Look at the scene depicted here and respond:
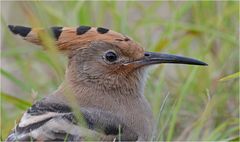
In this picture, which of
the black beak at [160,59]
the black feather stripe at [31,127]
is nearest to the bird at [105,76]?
the black beak at [160,59]

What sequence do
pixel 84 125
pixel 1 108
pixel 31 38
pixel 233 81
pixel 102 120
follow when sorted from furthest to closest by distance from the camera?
pixel 233 81
pixel 1 108
pixel 31 38
pixel 102 120
pixel 84 125

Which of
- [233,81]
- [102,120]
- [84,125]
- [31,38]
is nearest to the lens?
[84,125]

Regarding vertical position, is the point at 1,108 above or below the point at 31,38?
below

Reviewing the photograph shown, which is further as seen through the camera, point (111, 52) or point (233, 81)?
point (233, 81)

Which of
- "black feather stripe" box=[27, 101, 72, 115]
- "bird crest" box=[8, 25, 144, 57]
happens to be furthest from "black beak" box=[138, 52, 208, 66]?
"black feather stripe" box=[27, 101, 72, 115]

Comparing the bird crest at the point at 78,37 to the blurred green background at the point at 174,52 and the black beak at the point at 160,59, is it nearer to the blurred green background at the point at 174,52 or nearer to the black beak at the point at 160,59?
the black beak at the point at 160,59

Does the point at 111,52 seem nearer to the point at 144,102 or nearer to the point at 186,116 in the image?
the point at 144,102

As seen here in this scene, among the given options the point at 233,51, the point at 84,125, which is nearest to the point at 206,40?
the point at 233,51

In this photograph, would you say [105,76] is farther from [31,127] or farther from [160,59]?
[31,127]

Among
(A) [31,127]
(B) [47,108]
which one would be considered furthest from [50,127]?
(B) [47,108]
